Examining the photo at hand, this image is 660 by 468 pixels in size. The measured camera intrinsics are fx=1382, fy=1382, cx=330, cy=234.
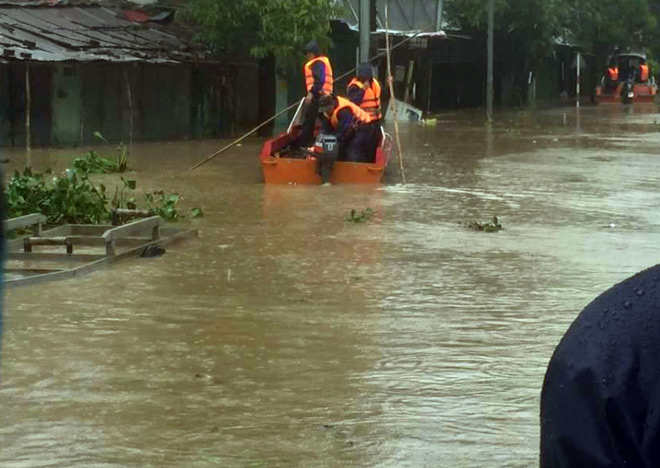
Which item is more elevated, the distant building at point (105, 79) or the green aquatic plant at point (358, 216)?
the distant building at point (105, 79)

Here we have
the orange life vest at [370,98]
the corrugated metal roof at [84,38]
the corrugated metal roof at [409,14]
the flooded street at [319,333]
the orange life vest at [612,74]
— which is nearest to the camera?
the flooded street at [319,333]

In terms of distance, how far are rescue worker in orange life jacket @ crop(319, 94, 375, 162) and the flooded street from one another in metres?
1.32

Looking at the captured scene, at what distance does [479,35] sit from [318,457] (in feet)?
142

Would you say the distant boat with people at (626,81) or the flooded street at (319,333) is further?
the distant boat with people at (626,81)

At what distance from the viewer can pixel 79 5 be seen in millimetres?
28797

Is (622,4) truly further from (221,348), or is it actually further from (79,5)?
(221,348)

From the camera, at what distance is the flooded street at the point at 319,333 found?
634cm

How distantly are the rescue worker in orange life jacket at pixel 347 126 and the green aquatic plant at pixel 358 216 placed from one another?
3.47 meters

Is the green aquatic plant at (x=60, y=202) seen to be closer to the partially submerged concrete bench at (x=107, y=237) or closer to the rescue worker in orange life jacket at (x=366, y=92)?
the partially submerged concrete bench at (x=107, y=237)

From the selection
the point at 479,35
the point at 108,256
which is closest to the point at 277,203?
the point at 108,256

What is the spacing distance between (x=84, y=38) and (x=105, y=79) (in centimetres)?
129

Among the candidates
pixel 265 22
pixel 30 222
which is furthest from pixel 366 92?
pixel 30 222

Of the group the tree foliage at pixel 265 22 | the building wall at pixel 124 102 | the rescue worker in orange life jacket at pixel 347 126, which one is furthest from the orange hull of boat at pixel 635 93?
the rescue worker in orange life jacket at pixel 347 126

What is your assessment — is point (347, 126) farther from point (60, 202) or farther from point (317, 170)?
point (60, 202)
